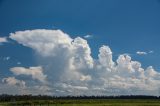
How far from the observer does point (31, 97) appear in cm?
19650

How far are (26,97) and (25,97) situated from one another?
130cm

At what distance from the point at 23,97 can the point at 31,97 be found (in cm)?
1140

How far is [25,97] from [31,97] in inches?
451

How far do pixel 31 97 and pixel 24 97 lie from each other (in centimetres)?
1129

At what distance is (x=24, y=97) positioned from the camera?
18550 centimetres

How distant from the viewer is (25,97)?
185m

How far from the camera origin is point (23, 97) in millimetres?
185500

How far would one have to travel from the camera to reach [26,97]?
18650 cm

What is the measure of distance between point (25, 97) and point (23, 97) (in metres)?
1.11

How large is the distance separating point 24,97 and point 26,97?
1.34 metres

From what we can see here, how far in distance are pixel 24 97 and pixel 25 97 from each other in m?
0.61
